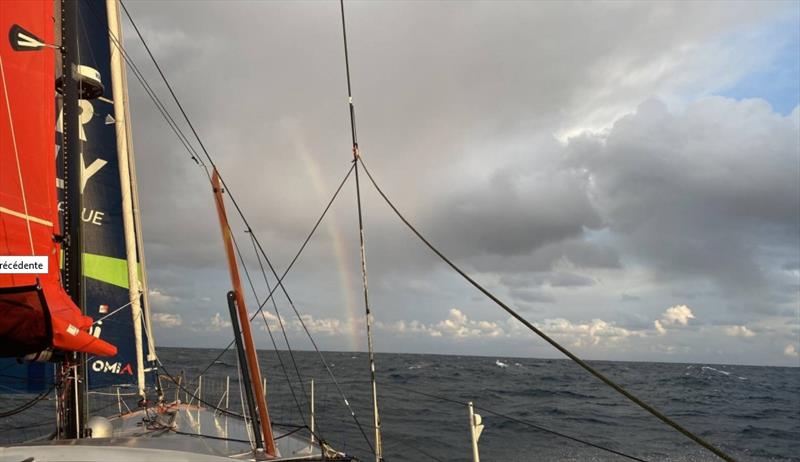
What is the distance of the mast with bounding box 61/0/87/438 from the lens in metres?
6.37

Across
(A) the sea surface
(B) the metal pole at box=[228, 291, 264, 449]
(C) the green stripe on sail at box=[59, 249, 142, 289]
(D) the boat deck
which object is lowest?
(A) the sea surface

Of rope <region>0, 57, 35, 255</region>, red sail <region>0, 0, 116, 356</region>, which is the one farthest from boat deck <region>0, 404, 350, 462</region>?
rope <region>0, 57, 35, 255</region>

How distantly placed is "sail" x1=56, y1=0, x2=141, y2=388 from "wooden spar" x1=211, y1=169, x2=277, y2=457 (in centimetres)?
751

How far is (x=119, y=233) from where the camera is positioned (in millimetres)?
12766

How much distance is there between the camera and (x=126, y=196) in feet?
37.1

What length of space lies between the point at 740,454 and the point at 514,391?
25.6m

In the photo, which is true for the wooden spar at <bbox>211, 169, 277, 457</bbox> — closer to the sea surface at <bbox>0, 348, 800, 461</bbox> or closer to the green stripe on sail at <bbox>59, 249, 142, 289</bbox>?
the sea surface at <bbox>0, 348, 800, 461</bbox>

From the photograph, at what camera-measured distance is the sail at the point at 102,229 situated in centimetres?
1205

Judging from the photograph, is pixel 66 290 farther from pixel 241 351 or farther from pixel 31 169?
pixel 241 351

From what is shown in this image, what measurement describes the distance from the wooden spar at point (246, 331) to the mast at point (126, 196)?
5811 millimetres

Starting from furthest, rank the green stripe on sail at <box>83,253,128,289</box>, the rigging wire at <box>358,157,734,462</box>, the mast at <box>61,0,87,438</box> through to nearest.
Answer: the green stripe on sail at <box>83,253,128,289</box>
the mast at <box>61,0,87,438</box>
the rigging wire at <box>358,157,734,462</box>

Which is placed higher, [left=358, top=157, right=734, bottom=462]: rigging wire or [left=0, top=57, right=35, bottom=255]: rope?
[left=0, top=57, right=35, bottom=255]: rope

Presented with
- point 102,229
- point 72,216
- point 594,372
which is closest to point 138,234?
point 102,229

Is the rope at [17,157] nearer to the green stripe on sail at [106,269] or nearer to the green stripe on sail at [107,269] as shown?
the green stripe on sail at [107,269]
